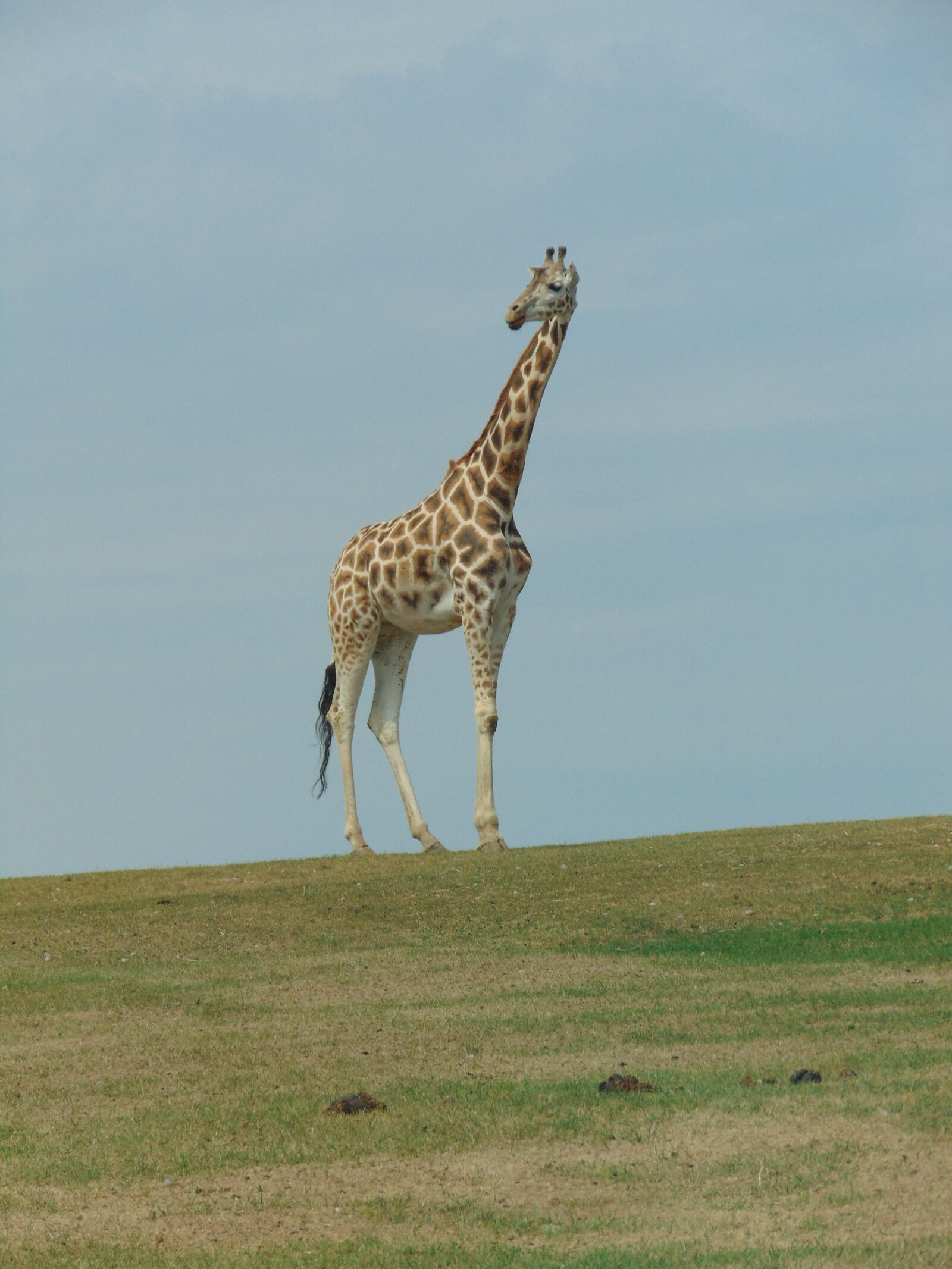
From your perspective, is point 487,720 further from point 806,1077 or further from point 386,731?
point 806,1077

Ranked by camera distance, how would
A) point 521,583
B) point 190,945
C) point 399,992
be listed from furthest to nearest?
1. point 521,583
2. point 190,945
3. point 399,992

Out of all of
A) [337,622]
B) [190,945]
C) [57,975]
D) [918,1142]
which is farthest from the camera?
[337,622]

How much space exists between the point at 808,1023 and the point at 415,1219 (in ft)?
15.2

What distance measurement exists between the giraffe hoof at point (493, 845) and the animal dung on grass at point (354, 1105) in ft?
42.2

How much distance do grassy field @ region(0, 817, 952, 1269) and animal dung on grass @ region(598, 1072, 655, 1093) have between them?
9 centimetres

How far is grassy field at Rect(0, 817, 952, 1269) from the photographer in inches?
320

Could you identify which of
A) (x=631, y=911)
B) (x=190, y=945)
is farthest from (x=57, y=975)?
(x=631, y=911)

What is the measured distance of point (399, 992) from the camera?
46.1 ft

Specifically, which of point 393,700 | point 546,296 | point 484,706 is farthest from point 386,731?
point 546,296

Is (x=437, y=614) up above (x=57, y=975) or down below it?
above

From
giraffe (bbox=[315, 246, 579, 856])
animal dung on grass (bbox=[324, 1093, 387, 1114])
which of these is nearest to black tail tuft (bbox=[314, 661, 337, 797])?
giraffe (bbox=[315, 246, 579, 856])

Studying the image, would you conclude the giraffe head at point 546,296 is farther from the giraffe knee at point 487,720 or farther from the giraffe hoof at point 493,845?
the giraffe hoof at point 493,845

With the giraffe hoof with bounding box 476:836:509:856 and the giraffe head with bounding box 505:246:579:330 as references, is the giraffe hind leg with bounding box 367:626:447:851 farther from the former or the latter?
the giraffe head with bounding box 505:246:579:330

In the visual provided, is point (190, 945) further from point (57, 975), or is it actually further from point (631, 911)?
point (631, 911)
